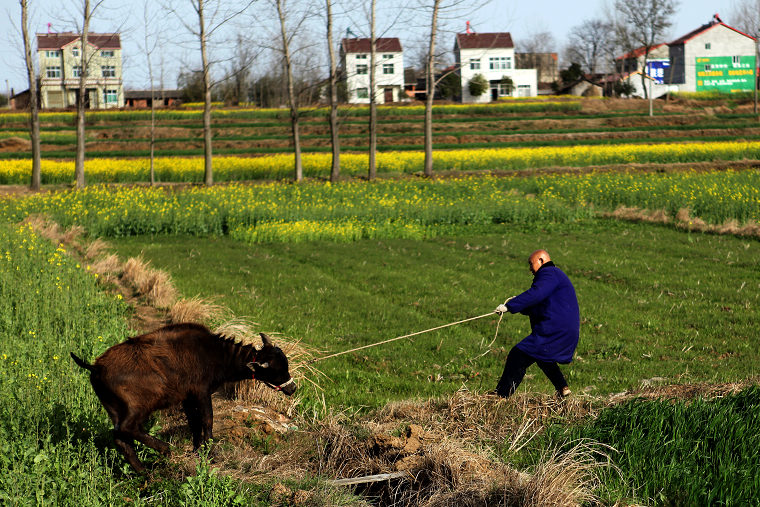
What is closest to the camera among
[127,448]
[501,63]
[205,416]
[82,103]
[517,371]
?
[127,448]

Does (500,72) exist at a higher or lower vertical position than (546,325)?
higher

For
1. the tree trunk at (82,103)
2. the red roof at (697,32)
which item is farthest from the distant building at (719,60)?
the tree trunk at (82,103)

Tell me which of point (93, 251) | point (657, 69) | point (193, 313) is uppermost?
point (657, 69)

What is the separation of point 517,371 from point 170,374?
3.47 meters

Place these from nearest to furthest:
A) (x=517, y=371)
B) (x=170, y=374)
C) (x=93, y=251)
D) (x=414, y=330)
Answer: (x=170, y=374)
(x=517, y=371)
(x=414, y=330)
(x=93, y=251)

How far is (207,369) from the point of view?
254 inches

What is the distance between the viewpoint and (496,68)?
97812mm

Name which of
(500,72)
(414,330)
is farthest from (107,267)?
→ (500,72)

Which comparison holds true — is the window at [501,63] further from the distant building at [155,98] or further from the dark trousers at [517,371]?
the dark trousers at [517,371]

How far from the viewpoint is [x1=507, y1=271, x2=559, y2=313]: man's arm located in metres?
7.37

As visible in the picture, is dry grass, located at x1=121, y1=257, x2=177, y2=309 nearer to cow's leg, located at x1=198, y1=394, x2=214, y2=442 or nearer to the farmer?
cow's leg, located at x1=198, y1=394, x2=214, y2=442

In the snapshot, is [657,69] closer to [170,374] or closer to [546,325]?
[546,325]

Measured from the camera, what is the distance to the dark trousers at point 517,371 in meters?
7.50

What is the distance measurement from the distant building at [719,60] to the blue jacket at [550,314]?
3961 inches
